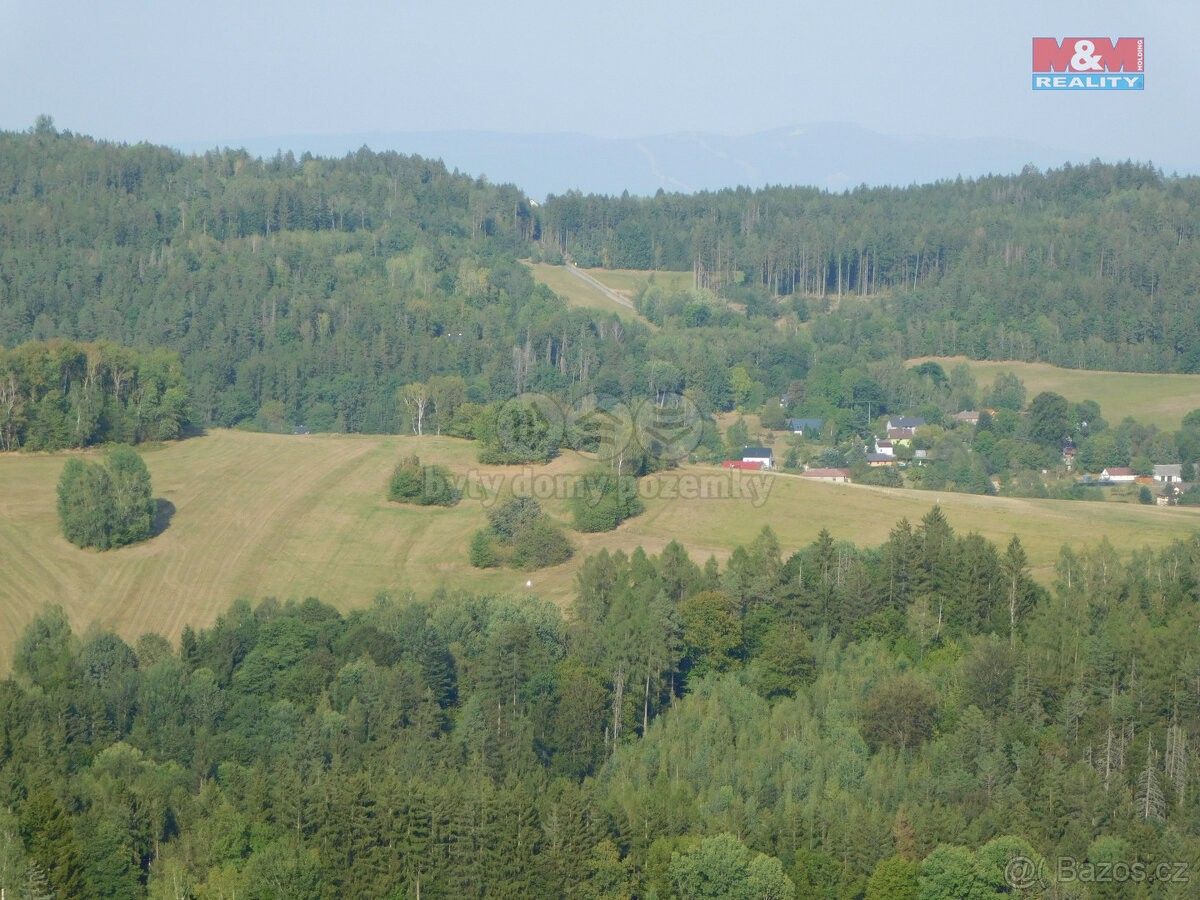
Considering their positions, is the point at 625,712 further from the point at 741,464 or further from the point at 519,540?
the point at 741,464

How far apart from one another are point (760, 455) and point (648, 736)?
5389 cm

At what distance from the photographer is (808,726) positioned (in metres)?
53.9

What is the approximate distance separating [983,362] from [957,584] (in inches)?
2977

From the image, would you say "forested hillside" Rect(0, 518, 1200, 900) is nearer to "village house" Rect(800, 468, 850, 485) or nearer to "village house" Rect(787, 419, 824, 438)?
"village house" Rect(800, 468, 850, 485)

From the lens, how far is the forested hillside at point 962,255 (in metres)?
139

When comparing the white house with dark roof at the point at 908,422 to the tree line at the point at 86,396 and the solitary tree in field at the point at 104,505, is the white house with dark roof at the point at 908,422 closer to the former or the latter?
the tree line at the point at 86,396

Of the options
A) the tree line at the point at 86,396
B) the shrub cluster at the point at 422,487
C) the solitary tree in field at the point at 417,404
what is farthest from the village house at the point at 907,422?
the tree line at the point at 86,396

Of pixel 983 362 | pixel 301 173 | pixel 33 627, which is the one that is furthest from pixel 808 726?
pixel 301 173

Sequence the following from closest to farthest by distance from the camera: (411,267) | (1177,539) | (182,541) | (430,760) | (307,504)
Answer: (430,760)
(1177,539)
(182,541)
(307,504)
(411,267)

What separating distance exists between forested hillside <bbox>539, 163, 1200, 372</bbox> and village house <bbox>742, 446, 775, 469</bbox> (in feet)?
99.2

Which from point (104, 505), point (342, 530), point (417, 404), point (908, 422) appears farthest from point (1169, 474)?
point (104, 505)

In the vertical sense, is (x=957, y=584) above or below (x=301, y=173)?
below

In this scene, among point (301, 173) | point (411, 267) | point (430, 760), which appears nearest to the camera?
point (430, 760)

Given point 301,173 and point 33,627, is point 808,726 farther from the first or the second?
point 301,173
